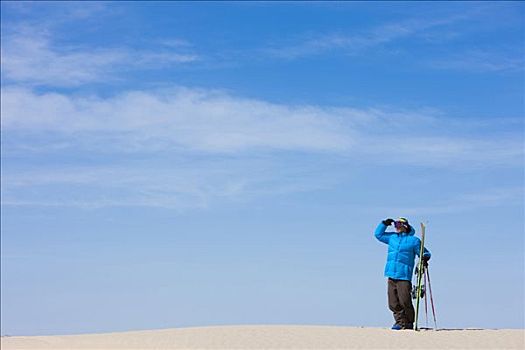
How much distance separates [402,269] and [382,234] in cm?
92

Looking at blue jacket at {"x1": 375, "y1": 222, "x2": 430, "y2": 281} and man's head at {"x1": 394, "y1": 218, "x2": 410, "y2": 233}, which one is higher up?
man's head at {"x1": 394, "y1": 218, "x2": 410, "y2": 233}

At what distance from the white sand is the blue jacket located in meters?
1.25

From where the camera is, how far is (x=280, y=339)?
18.7 m

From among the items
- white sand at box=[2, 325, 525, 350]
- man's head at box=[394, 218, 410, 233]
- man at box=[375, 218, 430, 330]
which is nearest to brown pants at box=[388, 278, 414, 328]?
man at box=[375, 218, 430, 330]

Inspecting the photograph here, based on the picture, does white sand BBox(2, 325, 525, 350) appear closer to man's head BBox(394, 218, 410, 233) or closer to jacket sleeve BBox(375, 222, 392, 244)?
jacket sleeve BBox(375, 222, 392, 244)

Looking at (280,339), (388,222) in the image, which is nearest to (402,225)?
(388,222)

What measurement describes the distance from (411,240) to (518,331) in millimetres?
3011

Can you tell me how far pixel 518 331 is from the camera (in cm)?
2064

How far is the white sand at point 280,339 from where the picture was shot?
18172 millimetres

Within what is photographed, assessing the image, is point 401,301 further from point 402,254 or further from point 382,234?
point 382,234

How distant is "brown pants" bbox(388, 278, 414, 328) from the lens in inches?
806

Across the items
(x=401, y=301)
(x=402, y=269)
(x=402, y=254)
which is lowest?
(x=401, y=301)

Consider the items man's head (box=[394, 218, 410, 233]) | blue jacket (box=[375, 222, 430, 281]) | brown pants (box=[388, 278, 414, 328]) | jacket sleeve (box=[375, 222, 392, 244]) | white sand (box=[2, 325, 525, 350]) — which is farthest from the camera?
jacket sleeve (box=[375, 222, 392, 244])

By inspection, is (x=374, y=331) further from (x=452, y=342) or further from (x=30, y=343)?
(x=30, y=343)
